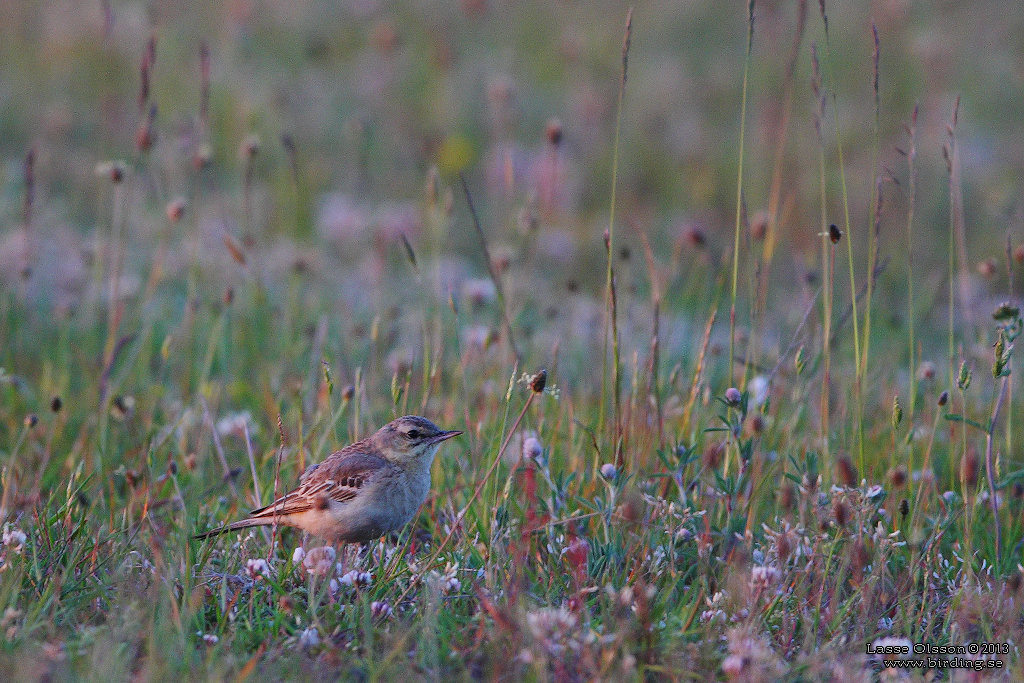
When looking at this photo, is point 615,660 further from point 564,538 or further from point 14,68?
point 14,68

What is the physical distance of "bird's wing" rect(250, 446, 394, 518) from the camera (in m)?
3.63

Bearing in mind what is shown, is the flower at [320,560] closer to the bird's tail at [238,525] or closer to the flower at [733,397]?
the bird's tail at [238,525]

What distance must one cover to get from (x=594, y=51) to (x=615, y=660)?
34.6ft

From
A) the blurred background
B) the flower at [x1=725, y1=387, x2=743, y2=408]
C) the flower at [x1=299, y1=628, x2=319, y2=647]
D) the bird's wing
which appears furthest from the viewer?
the blurred background

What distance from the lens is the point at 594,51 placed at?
490 inches

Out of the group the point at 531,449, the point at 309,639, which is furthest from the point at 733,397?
the point at 309,639

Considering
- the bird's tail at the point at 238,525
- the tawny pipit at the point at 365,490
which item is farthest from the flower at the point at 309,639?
the bird's tail at the point at 238,525

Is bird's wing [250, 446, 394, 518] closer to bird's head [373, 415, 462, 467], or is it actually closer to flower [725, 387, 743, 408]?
bird's head [373, 415, 462, 467]

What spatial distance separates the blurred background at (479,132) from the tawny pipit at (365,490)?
9.25 ft

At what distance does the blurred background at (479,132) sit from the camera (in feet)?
26.5

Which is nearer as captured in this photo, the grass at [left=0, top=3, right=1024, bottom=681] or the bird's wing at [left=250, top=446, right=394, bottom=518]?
the grass at [left=0, top=3, right=1024, bottom=681]

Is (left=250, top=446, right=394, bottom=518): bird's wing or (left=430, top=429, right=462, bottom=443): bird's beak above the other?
(left=430, top=429, right=462, bottom=443): bird's beak

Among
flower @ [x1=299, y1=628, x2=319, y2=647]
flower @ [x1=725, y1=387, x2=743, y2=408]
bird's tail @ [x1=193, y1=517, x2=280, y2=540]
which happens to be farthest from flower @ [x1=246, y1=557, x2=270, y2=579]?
flower @ [x1=725, y1=387, x2=743, y2=408]

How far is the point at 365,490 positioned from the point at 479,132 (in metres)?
7.88
